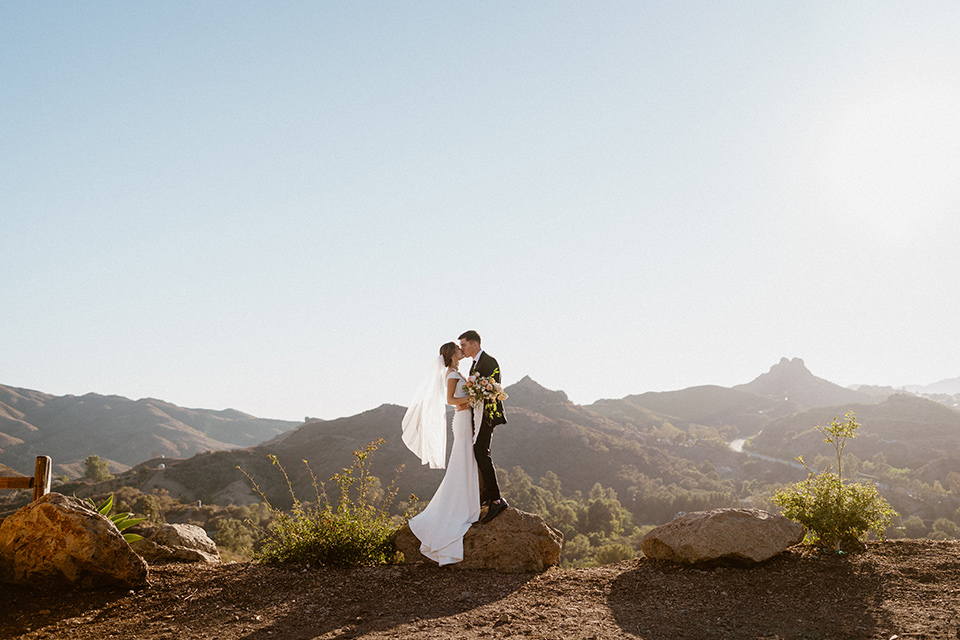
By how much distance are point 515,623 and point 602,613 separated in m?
0.94

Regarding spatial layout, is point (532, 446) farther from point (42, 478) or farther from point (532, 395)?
point (42, 478)

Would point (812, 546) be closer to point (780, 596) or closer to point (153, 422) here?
point (780, 596)

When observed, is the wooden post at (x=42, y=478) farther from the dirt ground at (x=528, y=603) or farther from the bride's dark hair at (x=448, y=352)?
the bride's dark hair at (x=448, y=352)

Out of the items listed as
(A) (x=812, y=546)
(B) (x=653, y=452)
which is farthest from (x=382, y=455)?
(A) (x=812, y=546)

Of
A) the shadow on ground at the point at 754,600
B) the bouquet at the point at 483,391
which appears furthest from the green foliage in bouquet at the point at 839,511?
the bouquet at the point at 483,391

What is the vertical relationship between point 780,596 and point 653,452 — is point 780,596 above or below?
above

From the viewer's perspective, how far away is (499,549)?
6629 mm

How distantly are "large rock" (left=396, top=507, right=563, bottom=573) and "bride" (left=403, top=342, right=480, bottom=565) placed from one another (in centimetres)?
14

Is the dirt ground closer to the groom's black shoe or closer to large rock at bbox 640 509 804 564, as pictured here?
large rock at bbox 640 509 804 564

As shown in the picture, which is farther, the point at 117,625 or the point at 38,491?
the point at 38,491

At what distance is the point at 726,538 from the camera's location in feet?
20.8

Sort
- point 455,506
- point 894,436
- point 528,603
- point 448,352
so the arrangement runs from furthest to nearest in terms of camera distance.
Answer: point 894,436, point 448,352, point 455,506, point 528,603

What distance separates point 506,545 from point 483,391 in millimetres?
1923

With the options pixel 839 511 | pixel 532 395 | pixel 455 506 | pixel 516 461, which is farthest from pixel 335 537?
pixel 532 395
